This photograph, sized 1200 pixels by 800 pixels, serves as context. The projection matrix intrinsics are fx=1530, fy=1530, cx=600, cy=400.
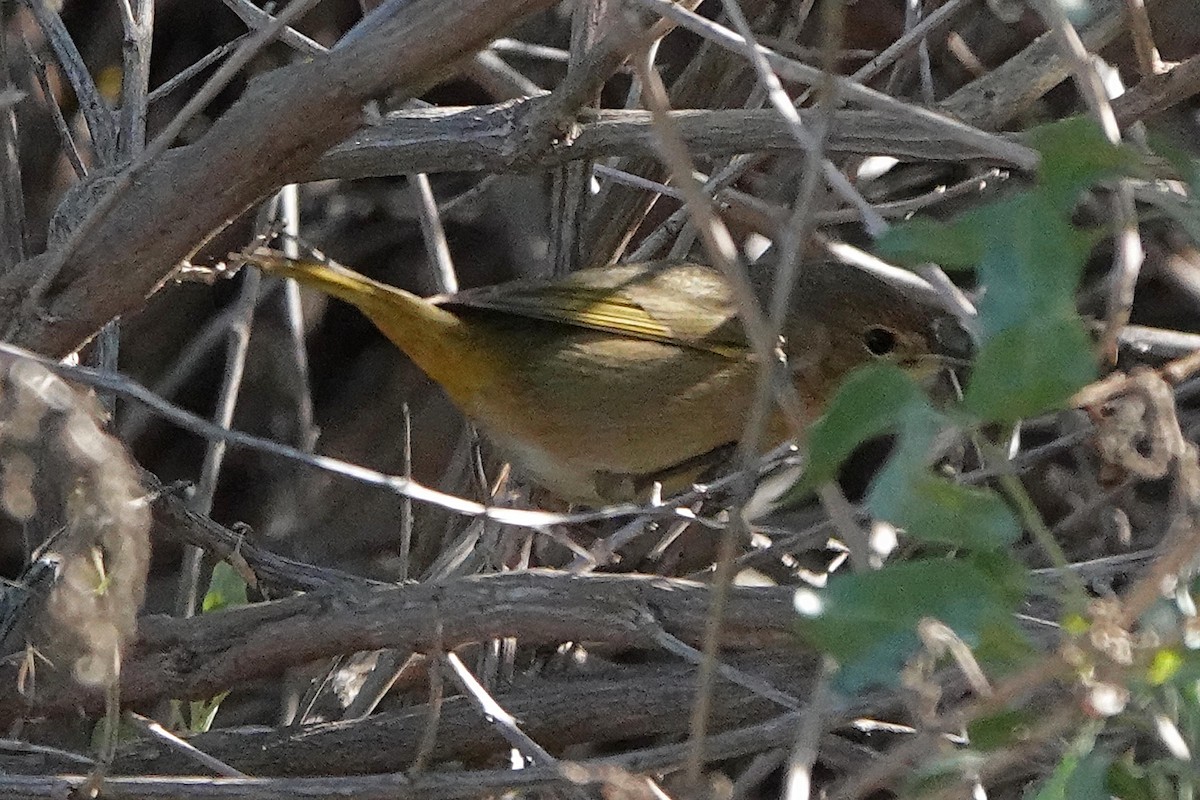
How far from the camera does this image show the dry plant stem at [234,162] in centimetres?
190

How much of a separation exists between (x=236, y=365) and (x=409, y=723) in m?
0.86

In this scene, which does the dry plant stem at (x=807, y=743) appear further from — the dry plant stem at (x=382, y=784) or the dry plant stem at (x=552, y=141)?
the dry plant stem at (x=552, y=141)

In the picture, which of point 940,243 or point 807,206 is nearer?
point 940,243

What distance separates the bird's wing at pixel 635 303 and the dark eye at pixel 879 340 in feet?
1.03

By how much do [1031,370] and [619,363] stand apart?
2287mm

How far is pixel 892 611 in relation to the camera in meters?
1.00

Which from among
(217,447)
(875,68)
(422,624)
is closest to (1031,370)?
(422,624)

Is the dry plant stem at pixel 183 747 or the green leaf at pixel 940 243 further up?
the green leaf at pixel 940 243

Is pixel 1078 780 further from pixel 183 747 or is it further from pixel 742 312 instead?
pixel 183 747

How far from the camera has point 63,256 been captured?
2.08m

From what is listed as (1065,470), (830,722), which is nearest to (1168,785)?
(830,722)

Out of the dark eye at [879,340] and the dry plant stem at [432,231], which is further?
the dark eye at [879,340]

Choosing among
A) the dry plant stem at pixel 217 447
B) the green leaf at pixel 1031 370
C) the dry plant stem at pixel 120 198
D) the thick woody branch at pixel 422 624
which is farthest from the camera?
the dry plant stem at pixel 217 447

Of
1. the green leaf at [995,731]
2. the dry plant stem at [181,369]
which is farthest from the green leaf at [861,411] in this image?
the dry plant stem at [181,369]
